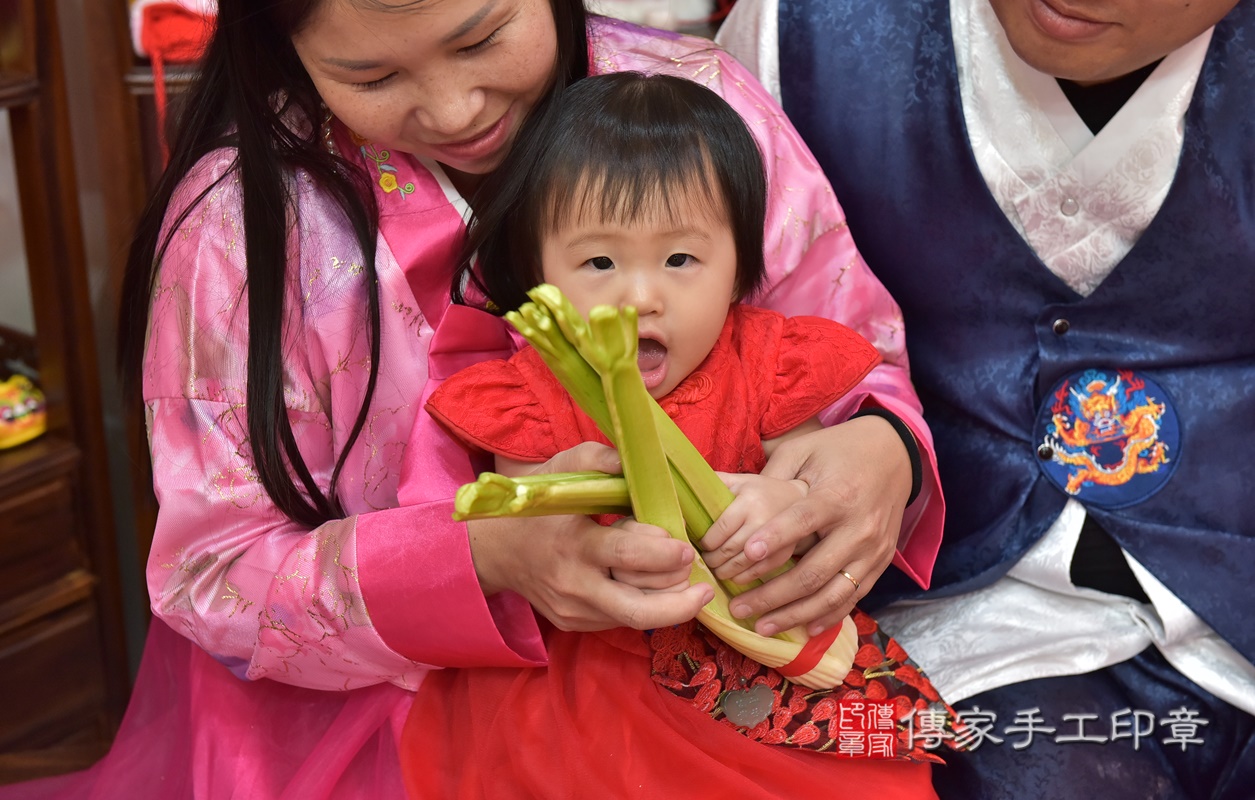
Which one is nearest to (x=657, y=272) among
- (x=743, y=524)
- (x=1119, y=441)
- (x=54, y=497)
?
(x=743, y=524)

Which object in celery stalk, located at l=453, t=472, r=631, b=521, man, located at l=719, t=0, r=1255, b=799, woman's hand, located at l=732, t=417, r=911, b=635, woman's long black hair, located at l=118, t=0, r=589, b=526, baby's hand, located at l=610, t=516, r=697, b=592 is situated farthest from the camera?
man, located at l=719, t=0, r=1255, b=799

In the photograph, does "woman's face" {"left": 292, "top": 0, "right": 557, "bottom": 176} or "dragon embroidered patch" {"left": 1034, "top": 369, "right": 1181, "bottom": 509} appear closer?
"woman's face" {"left": 292, "top": 0, "right": 557, "bottom": 176}

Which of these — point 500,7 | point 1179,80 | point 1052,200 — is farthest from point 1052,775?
point 500,7

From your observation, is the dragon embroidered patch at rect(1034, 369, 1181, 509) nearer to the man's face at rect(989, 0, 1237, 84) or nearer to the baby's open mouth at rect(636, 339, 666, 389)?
the man's face at rect(989, 0, 1237, 84)

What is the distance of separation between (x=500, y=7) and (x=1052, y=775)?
0.92m

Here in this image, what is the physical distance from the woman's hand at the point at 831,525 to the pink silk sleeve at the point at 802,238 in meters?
0.13

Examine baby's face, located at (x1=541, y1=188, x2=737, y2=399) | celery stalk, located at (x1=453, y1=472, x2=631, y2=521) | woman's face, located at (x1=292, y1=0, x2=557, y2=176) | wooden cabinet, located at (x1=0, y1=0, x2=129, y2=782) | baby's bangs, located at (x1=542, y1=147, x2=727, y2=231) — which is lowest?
wooden cabinet, located at (x1=0, y1=0, x2=129, y2=782)

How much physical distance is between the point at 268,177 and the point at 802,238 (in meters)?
0.55

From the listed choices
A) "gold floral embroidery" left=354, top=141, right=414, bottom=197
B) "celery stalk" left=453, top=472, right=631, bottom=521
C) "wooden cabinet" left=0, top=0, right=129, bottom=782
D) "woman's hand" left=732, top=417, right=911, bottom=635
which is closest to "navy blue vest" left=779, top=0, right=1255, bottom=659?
"woman's hand" left=732, top=417, right=911, bottom=635

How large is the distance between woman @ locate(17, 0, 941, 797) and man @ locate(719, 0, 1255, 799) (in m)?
0.16

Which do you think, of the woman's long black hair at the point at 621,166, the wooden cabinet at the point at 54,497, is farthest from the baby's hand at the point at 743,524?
the wooden cabinet at the point at 54,497

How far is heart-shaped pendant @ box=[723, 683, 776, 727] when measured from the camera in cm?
119

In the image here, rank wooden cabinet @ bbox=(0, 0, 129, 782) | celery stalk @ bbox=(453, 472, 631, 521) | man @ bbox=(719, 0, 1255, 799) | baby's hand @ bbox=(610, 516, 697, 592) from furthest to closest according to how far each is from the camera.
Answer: wooden cabinet @ bbox=(0, 0, 129, 782) → man @ bbox=(719, 0, 1255, 799) → baby's hand @ bbox=(610, 516, 697, 592) → celery stalk @ bbox=(453, 472, 631, 521)

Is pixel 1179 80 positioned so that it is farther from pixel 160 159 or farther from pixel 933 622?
pixel 160 159
